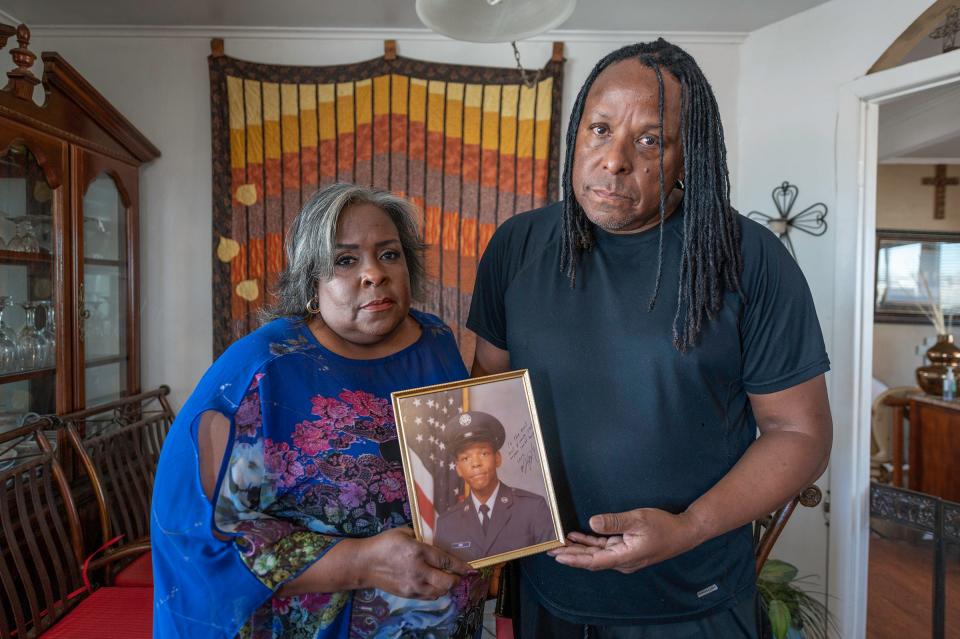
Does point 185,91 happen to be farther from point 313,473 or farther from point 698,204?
point 698,204

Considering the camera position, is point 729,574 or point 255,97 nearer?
point 729,574

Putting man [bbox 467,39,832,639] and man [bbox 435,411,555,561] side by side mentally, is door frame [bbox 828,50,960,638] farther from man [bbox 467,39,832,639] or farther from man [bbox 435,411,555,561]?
man [bbox 435,411,555,561]

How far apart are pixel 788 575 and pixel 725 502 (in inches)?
74.5

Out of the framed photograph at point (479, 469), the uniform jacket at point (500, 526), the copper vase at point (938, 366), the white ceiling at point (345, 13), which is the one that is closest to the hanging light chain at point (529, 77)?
the white ceiling at point (345, 13)

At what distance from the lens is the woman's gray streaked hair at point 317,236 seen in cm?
110

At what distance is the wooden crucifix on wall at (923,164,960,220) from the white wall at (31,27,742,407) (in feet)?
12.3

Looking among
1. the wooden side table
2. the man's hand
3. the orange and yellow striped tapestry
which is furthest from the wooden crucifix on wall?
the man's hand

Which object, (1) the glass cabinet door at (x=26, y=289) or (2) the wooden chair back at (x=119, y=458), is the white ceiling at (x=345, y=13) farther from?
(2) the wooden chair back at (x=119, y=458)

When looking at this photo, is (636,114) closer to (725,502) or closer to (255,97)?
(725,502)

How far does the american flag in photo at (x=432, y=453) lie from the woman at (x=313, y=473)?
0.06 meters

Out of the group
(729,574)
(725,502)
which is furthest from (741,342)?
(729,574)

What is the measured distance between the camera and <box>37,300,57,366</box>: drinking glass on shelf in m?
2.44

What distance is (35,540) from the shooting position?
202cm

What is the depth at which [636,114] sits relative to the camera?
40.9 inches
